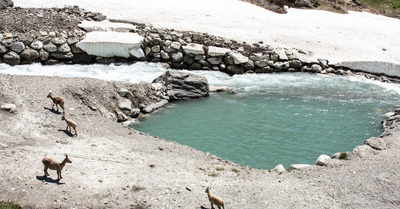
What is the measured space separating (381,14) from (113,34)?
30195 millimetres

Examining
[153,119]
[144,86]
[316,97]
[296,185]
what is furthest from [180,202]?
[316,97]

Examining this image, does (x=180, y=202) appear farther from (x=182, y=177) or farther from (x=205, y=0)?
(x=205, y=0)

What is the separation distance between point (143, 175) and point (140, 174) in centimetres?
11

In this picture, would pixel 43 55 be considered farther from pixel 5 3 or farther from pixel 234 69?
pixel 234 69

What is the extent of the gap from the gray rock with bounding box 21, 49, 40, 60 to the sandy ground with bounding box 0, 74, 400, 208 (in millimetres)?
11386

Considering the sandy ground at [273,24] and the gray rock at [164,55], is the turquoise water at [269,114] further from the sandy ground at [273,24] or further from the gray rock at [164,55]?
the sandy ground at [273,24]

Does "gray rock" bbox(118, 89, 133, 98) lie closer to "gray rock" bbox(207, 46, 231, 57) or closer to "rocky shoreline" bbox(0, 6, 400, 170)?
"rocky shoreline" bbox(0, 6, 400, 170)

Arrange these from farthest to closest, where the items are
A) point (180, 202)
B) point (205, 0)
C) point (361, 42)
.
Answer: point (205, 0), point (361, 42), point (180, 202)

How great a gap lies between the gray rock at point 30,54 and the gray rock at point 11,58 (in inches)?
16.0

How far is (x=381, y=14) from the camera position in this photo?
1770 inches

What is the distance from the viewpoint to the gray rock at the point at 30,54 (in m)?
26.9

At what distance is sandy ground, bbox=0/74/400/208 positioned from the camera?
10750mm

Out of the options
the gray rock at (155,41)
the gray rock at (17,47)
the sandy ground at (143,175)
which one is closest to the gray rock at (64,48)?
the gray rock at (17,47)

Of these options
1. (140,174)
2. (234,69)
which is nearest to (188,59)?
(234,69)
